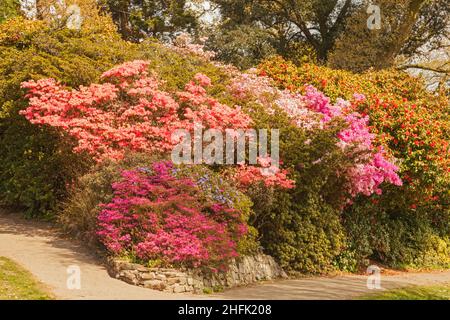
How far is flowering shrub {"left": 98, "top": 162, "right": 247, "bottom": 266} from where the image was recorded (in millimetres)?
10914

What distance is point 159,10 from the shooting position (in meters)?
34.8

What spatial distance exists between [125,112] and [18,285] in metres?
5.74

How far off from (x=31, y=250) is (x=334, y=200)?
23.6 feet

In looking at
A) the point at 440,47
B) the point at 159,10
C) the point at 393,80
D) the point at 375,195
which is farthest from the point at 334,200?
the point at 159,10

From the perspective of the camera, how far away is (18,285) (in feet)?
30.1

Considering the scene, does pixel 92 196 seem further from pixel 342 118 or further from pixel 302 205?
pixel 342 118

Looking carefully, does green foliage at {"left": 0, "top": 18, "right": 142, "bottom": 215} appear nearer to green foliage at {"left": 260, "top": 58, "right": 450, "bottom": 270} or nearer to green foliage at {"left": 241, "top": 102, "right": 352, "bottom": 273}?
green foliage at {"left": 241, "top": 102, "right": 352, "bottom": 273}

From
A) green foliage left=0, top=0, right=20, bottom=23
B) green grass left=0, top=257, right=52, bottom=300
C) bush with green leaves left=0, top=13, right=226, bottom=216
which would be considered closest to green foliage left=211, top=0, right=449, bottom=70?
green foliage left=0, top=0, right=20, bottom=23

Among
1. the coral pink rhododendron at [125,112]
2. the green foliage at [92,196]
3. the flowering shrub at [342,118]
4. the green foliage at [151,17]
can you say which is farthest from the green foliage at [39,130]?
the green foliage at [151,17]

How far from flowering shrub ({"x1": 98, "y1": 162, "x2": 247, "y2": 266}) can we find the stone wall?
24cm

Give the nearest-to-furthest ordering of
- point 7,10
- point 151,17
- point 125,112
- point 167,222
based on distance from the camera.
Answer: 1. point 167,222
2. point 125,112
3. point 7,10
4. point 151,17

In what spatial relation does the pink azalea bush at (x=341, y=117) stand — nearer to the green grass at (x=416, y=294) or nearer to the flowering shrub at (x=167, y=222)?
the flowering shrub at (x=167, y=222)

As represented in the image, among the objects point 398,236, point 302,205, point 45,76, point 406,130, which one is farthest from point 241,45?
point 302,205

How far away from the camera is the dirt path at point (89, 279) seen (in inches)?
376
